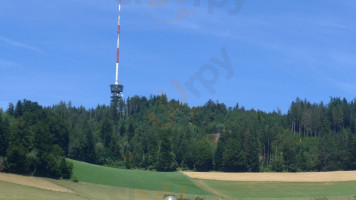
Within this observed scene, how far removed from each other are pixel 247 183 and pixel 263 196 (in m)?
19.9

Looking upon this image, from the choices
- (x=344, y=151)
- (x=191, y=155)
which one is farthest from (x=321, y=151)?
(x=191, y=155)

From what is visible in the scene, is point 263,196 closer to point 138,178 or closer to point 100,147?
point 138,178

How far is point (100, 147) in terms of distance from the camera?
17212cm

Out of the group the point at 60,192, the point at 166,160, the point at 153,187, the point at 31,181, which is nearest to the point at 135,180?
the point at 153,187

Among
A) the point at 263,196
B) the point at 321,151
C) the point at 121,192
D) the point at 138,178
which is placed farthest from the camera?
the point at 321,151

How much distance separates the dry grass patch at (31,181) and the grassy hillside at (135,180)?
1267 cm

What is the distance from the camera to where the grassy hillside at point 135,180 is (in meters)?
107

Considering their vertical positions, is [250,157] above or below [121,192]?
above

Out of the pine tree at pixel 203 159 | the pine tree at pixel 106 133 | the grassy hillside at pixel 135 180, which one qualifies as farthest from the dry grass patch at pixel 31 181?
the pine tree at pixel 106 133

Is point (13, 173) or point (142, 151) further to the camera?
point (142, 151)

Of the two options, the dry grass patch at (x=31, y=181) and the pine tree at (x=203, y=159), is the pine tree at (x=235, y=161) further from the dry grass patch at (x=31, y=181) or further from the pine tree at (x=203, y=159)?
the dry grass patch at (x=31, y=181)

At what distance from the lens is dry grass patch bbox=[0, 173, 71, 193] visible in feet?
286

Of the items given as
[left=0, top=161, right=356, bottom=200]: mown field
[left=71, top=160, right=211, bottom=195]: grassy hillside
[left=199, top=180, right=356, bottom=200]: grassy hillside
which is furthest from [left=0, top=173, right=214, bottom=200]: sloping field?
[left=199, top=180, right=356, bottom=200]: grassy hillside

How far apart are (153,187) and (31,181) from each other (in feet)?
83.2
